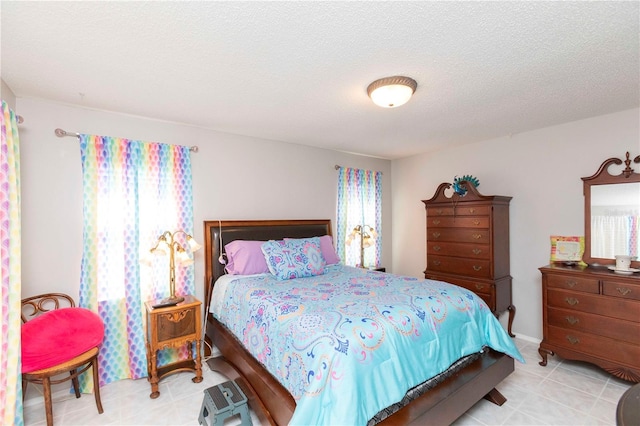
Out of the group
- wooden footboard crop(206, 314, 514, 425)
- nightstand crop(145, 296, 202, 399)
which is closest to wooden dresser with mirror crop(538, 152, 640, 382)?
wooden footboard crop(206, 314, 514, 425)

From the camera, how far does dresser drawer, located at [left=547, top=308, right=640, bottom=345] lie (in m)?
2.35

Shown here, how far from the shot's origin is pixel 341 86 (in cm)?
219

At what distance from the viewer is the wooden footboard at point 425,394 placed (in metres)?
1.61

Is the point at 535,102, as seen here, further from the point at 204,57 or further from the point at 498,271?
the point at 204,57

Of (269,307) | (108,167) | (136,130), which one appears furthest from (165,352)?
(136,130)

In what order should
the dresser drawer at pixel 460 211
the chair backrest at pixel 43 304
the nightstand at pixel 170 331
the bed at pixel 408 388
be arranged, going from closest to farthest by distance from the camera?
1. the bed at pixel 408 388
2. the chair backrest at pixel 43 304
3. the nightstand at pixel 170 331
4. the dresser drawer at pixel 460 211

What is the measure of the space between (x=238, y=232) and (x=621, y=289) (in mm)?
3522

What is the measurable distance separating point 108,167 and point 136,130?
1.46 ft

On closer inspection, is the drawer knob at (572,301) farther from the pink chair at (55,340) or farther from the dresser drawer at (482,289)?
the pink chair at (55,340)

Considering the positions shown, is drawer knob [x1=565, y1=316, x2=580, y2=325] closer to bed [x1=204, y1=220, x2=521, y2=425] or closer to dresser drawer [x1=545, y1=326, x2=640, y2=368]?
dresser drawer [x1=545, y1=326, x2=640, y2=368]

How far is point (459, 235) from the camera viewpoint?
3572 millimetres

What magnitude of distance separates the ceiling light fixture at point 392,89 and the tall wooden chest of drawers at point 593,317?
221 cm

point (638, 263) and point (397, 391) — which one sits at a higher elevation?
point (638, 263)

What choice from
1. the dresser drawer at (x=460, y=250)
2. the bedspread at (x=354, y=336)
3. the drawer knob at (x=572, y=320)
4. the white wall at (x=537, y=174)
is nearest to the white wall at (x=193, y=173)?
the bedspread at (x=354, y=336)
